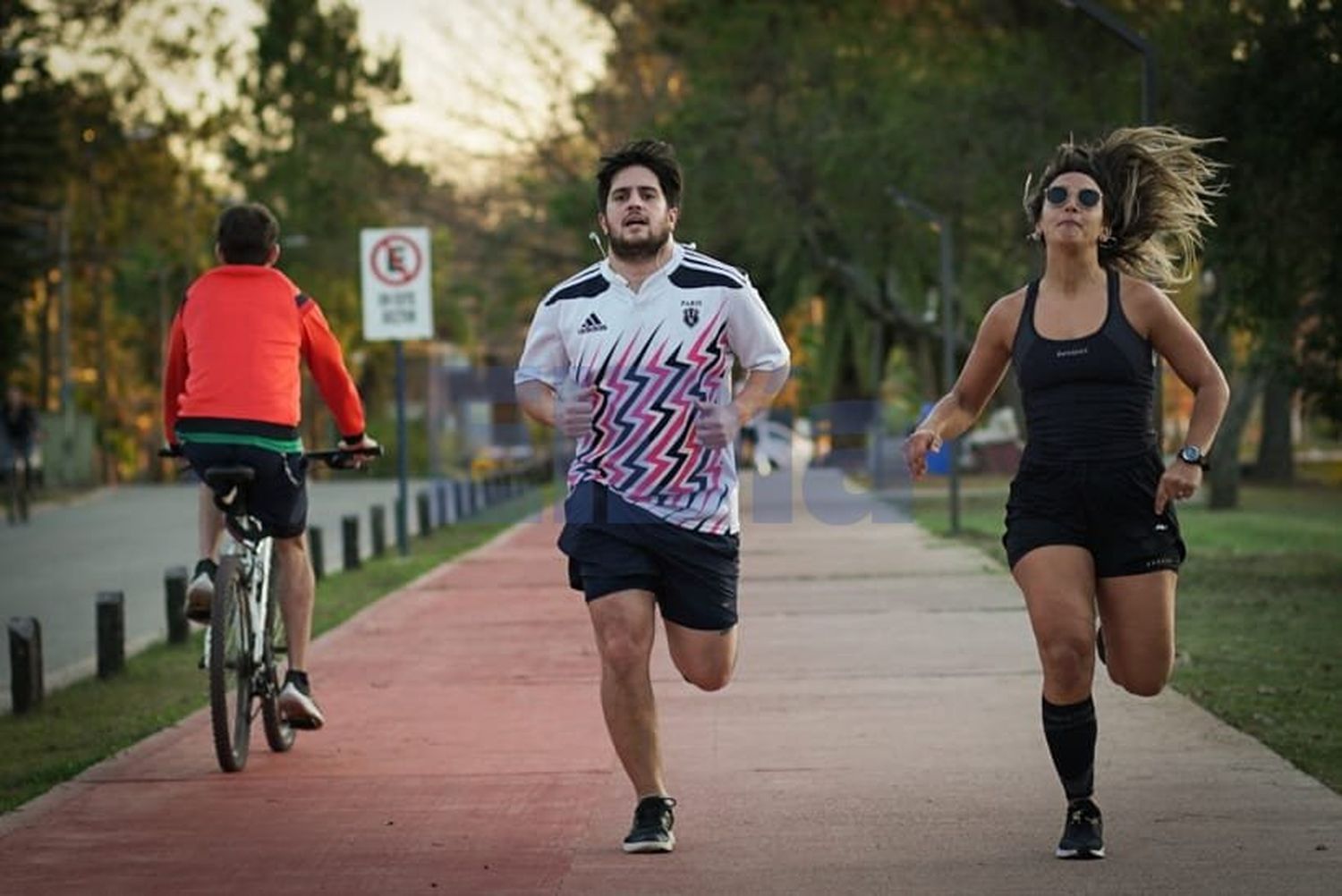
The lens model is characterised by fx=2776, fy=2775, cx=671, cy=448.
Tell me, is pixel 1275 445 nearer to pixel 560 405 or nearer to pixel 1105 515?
pixel 1105 515

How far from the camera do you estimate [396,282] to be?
2589cm

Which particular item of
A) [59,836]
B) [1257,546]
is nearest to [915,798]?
[59,836]

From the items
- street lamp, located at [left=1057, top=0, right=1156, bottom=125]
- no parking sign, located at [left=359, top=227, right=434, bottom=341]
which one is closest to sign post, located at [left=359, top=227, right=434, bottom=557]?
no parking sign, located at [left=359, top=227, right=434, bottom=341]

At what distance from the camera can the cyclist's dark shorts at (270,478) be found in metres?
10.0

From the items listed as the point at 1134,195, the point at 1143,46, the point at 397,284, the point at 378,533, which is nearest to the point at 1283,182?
the point at 1143,46

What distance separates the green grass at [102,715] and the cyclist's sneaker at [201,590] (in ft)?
2.42

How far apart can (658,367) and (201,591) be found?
285cm

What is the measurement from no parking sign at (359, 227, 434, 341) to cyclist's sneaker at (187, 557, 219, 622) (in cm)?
1573

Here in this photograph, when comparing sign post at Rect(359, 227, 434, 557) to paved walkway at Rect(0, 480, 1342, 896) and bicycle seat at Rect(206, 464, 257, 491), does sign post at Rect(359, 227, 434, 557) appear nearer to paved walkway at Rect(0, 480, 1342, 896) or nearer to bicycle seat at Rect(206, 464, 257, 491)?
paved walkway at Rect(0, 480, 1342, 896)

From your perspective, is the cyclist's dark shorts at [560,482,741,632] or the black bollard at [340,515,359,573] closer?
the cyclist's dark shorts at [560,482,741,632]

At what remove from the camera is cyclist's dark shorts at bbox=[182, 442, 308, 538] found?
1002 centimetres

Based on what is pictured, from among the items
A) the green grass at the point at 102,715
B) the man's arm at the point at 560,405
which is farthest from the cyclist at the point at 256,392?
the man's arm at the point at 560,405

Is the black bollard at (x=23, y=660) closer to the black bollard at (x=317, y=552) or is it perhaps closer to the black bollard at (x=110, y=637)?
the black bollard at (x=110, y=637)

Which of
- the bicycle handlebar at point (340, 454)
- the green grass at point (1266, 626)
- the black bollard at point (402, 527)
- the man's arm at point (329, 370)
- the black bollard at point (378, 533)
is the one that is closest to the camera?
the man's arm at point (329, 370)
